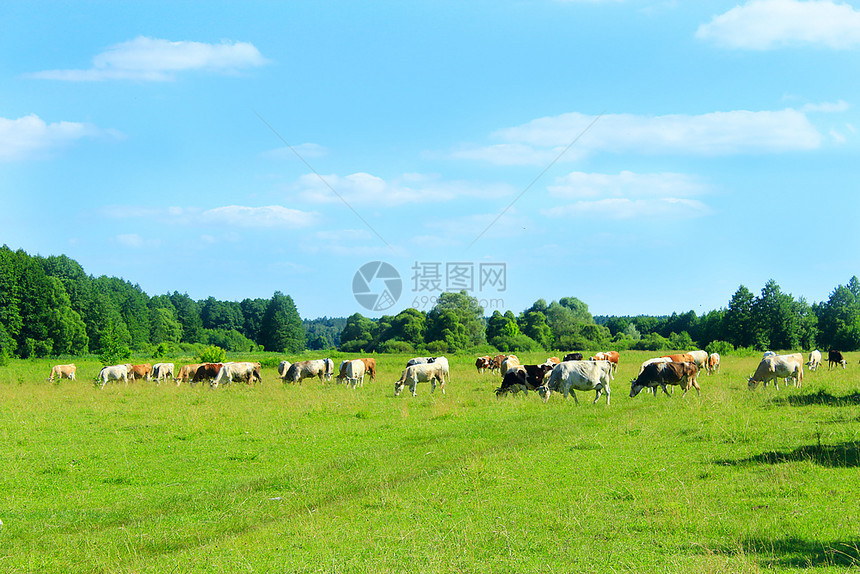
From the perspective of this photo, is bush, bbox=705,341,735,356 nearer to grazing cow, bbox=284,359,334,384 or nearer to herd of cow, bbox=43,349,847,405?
herd of cow, bbox=43,349,847,405

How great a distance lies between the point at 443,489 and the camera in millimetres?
10227

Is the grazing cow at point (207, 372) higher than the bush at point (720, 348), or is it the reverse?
the bush at point (720, 348)

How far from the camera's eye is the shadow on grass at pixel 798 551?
→ 20.8ft

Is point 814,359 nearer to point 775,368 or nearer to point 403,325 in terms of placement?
point 775,368

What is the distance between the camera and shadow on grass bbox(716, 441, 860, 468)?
10769 millimetres

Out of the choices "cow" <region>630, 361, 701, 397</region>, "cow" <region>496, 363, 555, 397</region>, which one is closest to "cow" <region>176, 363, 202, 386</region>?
"cow" <region>496, 363, 555, 397</region>

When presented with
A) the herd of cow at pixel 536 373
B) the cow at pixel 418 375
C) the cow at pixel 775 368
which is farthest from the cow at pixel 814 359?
the cow at pixel 418 375

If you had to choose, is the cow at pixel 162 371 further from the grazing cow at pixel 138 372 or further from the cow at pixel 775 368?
the cow at pixel 775 368

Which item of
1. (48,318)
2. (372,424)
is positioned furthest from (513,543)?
(48,318)

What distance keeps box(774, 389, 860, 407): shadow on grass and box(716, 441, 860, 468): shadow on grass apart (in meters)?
7.19

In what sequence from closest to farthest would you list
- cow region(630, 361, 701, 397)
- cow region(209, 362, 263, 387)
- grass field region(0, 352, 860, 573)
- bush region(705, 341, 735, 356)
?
1. grass field region(0, 352, 860, 573)
2. cow region(630, 361, 701, 397)
3. cow region(209, 362, 263, 387)
4. bush region(705, 341, 735, 356)

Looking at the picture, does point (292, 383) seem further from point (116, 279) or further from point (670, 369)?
point (116, 279)

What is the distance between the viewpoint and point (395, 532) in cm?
797

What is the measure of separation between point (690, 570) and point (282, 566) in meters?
4.25
